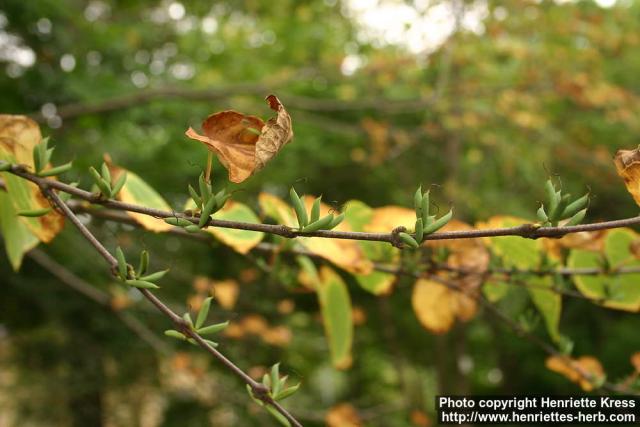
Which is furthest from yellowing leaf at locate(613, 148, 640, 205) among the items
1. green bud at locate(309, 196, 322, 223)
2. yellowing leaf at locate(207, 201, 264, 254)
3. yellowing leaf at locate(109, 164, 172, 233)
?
yellowing leaf at locate(109, 164, 172, 233)

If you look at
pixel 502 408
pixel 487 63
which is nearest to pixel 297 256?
pixel 502 408


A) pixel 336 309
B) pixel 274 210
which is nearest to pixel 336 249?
pixel 274 210

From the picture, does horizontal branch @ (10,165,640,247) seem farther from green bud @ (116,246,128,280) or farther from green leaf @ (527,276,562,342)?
green leaf @ (527,276,562,342)

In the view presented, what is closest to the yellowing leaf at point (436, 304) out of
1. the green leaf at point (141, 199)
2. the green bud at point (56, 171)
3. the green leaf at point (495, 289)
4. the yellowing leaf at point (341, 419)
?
the green leaf at point (495, 289)

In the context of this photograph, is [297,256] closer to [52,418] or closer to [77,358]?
[77,358]

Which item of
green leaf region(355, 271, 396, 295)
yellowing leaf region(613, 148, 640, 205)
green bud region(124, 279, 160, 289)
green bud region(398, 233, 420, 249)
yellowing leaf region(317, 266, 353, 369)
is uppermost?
yellowing leaf region(613, 148, 640, 205)

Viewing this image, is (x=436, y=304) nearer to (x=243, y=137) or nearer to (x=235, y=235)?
(x=235, y=235)

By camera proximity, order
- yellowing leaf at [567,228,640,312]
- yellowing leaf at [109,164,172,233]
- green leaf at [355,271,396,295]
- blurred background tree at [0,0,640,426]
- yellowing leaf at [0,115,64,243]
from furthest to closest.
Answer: blurred background tree at [0,0,640,426], green leaf at [355,271,396,295], yellowing leaf at [567,228,640,312], yellowing leaf at [109,164,172,233], yellowing leaf at [0,115,64,243]
